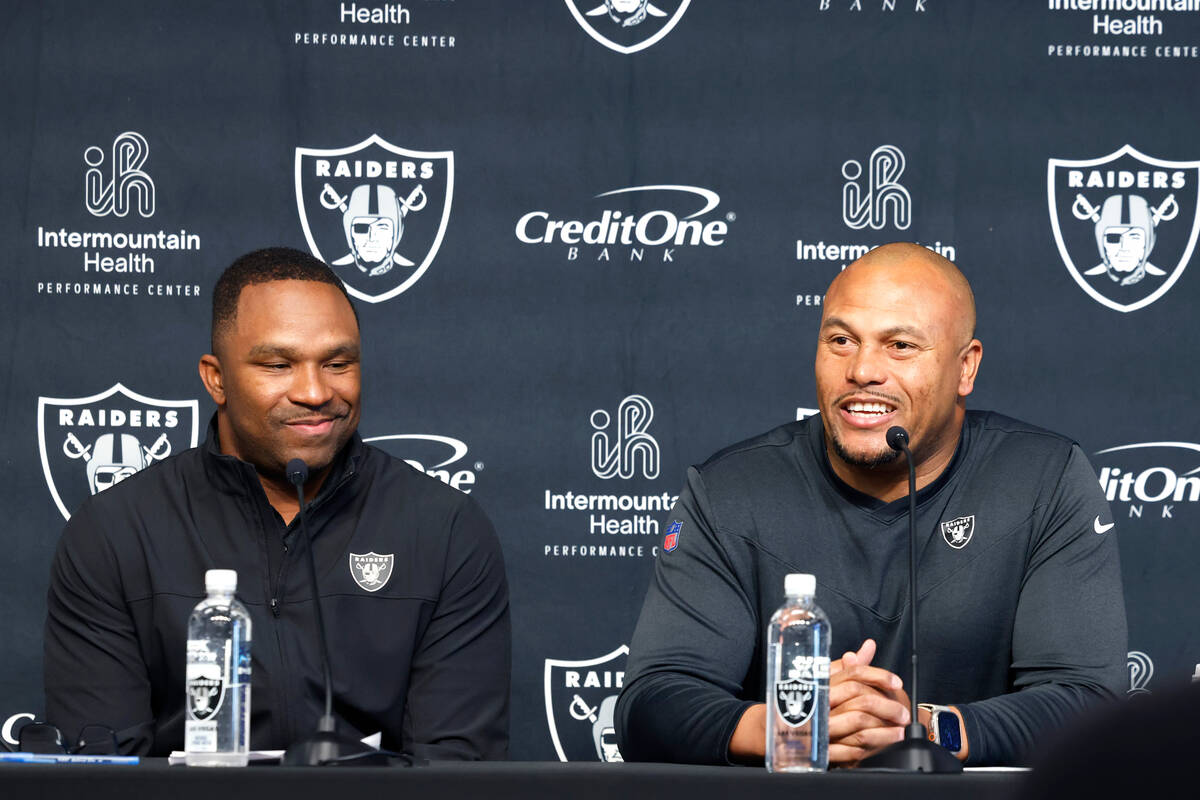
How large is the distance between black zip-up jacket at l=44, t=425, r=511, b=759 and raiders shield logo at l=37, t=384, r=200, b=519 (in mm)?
701

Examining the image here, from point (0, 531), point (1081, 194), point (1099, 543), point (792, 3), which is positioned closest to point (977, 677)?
point (1099, 543)

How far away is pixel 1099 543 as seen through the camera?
2.41 m

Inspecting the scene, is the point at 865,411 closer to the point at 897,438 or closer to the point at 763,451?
the point at 763,451

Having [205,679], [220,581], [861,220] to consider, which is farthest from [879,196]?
[205,679]

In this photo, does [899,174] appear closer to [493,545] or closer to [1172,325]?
[1172,325]

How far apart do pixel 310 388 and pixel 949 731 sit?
49.9 inches

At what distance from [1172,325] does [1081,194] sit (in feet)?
1.26

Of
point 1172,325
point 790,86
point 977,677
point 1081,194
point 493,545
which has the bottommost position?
point 977,677

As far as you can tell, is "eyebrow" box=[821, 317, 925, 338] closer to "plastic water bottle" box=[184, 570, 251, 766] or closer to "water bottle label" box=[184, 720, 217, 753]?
"plastic water bottle" box=[184, 570, 251, 766]

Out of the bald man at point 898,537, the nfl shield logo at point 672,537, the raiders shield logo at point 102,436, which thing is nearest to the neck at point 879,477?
the bald man at point 898,537

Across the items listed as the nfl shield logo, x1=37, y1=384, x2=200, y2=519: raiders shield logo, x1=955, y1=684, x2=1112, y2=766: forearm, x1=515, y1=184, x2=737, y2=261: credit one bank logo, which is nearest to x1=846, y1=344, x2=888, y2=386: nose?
the nfl shield logo

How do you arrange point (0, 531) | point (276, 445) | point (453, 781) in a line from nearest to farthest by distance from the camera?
point (453, 781)
point (276, 445)
point (0, 531)

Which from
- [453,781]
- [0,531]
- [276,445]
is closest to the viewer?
[453,781]

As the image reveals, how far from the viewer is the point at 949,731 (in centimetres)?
201
